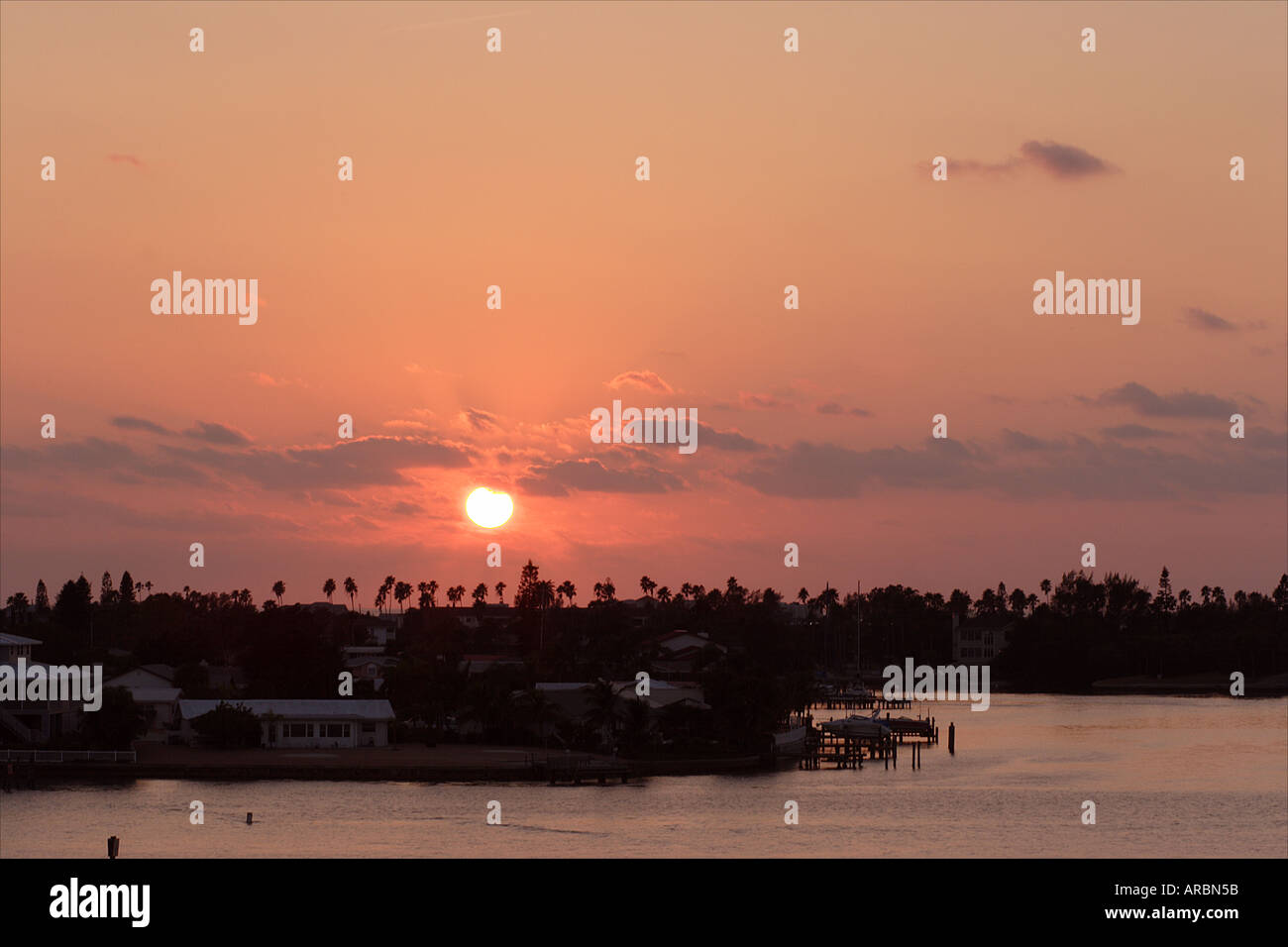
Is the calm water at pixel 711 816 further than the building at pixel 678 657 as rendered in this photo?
No

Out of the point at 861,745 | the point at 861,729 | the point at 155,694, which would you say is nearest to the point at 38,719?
the point at 155,694

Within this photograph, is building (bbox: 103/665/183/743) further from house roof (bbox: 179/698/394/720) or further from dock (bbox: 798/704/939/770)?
dock (bbox: 798/704/939/770)

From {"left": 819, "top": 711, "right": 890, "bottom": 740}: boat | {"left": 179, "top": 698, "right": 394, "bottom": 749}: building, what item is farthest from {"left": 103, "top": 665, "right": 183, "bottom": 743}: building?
{"left": 819, "top": 711, "right": 890, "bottom": 740}: boat

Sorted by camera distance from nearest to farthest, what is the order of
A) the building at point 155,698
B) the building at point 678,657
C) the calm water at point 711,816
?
1. the calm water at point 711,816
2. the building at point 155,698
3. the building at point 678,657

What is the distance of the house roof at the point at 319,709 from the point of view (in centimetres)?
9900

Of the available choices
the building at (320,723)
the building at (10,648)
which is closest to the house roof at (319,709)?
the building at (320,723)

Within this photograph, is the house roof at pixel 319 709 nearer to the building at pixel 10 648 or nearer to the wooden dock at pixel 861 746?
the building at pixel 10 648

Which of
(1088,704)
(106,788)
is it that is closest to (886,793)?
(106,788)

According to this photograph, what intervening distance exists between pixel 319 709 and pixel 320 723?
3.14ft
